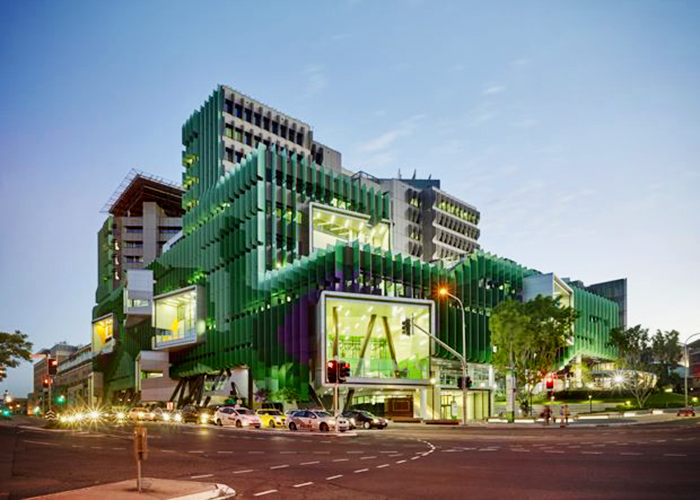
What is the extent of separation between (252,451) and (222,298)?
63.7 m

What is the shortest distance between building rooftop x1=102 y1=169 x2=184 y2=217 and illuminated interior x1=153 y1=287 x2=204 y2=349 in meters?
50.5

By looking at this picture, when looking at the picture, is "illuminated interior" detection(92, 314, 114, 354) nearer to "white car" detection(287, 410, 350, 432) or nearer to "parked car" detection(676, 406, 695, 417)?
"white car" detection(287, 410, 350, 432)

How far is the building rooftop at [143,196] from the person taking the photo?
15404 cm

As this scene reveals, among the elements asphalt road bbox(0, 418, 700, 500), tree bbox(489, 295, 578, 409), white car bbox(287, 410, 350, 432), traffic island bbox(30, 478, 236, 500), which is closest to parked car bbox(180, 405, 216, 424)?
white car bbox(287, 410, 350, 432)

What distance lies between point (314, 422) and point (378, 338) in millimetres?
33848

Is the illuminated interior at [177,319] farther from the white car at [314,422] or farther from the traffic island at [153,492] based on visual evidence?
the traffic island at [153,492]

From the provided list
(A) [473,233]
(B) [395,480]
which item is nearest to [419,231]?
(A) [473,233]

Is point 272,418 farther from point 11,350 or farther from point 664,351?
point 664,351

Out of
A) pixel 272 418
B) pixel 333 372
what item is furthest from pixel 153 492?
pixel 272 418

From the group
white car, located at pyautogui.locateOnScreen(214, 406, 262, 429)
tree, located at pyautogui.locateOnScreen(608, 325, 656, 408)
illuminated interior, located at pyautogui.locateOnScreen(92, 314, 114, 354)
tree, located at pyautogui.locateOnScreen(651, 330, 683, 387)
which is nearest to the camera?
white car, located at pyautogui.locateOnScreen(214, 406, 262, 429)

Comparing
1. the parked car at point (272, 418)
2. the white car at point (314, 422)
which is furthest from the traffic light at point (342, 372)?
the parked car at point (272, 418)

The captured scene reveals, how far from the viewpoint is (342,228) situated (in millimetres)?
96312

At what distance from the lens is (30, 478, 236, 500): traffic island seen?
47.6 ft

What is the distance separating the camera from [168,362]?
108 metres
